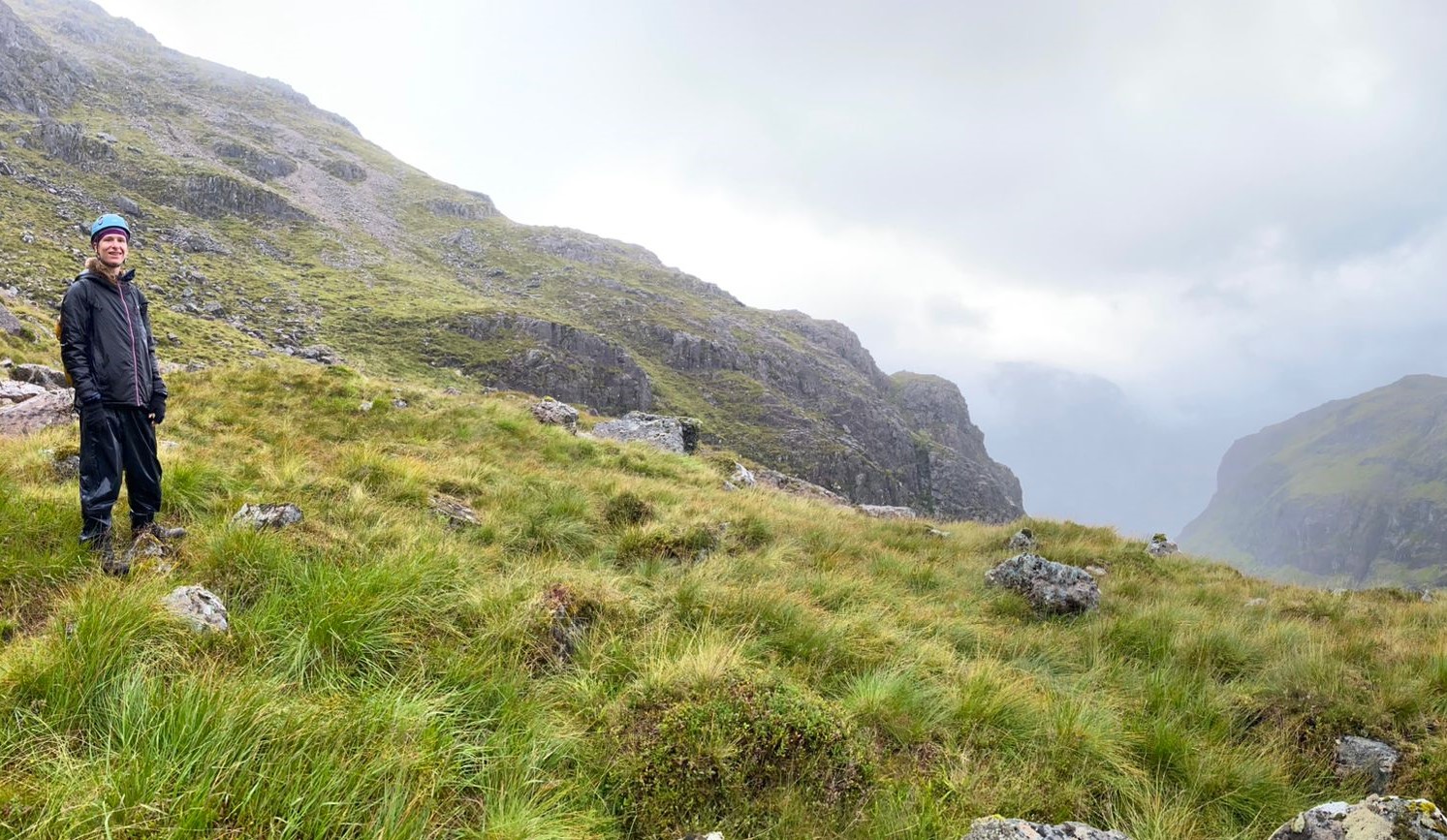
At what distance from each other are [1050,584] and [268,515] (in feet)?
32.6

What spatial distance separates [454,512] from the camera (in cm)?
783

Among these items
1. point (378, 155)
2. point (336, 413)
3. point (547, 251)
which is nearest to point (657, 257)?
point (547, 251)

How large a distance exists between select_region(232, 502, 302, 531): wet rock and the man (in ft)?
1.65

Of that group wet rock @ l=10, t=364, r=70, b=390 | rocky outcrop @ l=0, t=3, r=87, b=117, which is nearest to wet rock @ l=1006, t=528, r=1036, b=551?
wet rock @ l=10, t=364, r=70, b=390

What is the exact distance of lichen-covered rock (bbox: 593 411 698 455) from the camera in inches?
912

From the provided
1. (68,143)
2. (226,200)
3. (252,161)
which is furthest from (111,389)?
(252,161)

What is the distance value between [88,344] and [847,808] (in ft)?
24.9

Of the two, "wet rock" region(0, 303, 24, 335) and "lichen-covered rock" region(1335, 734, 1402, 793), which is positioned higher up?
"lichen-covered rock" region(1335, 734, 1402, 793)

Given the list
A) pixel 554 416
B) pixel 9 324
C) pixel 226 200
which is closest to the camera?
pixel 9 324

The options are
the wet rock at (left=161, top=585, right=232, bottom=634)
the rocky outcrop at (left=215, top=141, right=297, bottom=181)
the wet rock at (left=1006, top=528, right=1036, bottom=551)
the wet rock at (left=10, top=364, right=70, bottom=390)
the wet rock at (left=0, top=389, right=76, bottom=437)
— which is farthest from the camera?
the rocky outcrop at (left=215, top=141, right=297, bottom=181)

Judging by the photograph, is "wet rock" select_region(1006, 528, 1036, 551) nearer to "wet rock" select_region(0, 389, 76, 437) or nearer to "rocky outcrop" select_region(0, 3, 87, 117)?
"wet rock" select_region(0, 389, 76, 437)

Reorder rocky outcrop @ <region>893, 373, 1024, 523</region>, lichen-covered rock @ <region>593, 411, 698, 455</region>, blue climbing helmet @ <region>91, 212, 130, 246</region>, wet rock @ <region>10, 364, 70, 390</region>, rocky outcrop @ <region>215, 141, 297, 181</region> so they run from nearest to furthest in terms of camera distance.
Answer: blue climbing helmet @ <region>91, 212, 130, 246</region>, wet rock @ <region>10, 364, 70, 390</region>, lichen-covered rock @ <region>593, 411, 698, 455</region>, rocky outcrop @ <region>215, 141, 297, 181</region>, rocky outcrop @ <region>893, 373, 1024, 523</region>

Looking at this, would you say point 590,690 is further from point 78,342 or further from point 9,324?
point 9,324

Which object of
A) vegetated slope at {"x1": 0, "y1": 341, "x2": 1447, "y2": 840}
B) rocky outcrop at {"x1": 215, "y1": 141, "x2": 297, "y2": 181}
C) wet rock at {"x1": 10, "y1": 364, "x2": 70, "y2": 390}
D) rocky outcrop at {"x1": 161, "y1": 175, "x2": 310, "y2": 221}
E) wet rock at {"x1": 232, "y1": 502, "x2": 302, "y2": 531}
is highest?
rocky outcrop at {"x1": 215, "y1": 141, "x2": 297, "y2": 181}
